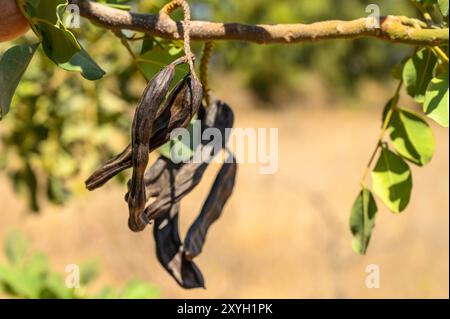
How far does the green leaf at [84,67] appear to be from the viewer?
66cm

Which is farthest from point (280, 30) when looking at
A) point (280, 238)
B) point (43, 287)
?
point (280, 238)

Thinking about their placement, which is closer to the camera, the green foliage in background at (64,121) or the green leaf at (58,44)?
the green leaf at (58,44)

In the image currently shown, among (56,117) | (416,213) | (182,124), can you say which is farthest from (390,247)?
(182,124)

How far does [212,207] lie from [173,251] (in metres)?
0.06

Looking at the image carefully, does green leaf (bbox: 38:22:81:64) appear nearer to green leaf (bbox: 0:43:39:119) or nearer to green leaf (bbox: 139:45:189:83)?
green leaf (bbox: 0:43:39:119)

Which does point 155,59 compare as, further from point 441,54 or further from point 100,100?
point 100,100

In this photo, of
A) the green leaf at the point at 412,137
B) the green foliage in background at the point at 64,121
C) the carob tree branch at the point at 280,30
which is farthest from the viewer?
the green foliage in background at the point at 64,121

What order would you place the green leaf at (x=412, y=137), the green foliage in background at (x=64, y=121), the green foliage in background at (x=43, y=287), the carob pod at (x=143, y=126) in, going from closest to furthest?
the carob pod at (x=143, y=126) → the green leaf at (x=412, y=137) → the green foliage in background at (x=43, y=287) → the green foliage in background at (x=64, y=121)

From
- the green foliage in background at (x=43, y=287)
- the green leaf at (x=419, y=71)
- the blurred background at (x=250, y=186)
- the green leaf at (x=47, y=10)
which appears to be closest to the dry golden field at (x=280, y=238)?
the blurred background at (x=250, y=186)

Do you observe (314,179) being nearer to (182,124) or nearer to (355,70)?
(355,70)

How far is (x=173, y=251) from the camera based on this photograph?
31.1 inches

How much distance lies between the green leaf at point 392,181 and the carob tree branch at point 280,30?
0.16 meters

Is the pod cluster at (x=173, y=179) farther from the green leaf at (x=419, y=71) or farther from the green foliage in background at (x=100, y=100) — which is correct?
the green leaf at (x=419, y=71)

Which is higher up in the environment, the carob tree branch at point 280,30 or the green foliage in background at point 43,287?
the carob tree branch at point 280,30
